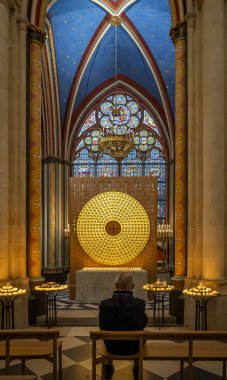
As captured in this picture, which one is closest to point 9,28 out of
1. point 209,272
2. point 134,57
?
point 209,272

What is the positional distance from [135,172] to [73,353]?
1307 centimetres

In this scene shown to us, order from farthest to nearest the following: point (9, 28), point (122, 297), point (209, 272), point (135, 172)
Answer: point (135, 172) → point (9, 28) → point (209, 272) → point (122, 297)

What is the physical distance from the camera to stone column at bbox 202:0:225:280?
23.0 ft

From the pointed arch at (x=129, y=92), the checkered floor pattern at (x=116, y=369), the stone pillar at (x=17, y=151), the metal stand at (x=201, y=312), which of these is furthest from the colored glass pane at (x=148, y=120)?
the checkered floor pattern at (x=116, y=369)

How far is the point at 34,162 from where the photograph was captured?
842 cm

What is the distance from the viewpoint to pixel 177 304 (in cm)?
798

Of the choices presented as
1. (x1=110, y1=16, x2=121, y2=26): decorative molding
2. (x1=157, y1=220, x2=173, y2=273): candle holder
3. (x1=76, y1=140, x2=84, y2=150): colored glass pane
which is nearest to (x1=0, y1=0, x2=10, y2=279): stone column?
(x1=110, y1=16, x2=121, y2=26): decorative molding

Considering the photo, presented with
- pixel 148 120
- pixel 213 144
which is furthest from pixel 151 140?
pixel 213 144

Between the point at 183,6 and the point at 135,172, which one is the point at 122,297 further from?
the point at 135,172

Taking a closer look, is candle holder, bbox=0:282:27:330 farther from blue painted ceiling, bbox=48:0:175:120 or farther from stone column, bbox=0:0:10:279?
blue painted ceiling, bbox=48:0:175:120

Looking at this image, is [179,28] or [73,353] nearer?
[73,353]

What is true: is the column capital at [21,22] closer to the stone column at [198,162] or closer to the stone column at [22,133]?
the stone column at [22,133]

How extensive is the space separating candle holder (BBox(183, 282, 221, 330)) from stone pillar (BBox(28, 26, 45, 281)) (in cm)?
306

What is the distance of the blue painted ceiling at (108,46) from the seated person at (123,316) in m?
10.8
